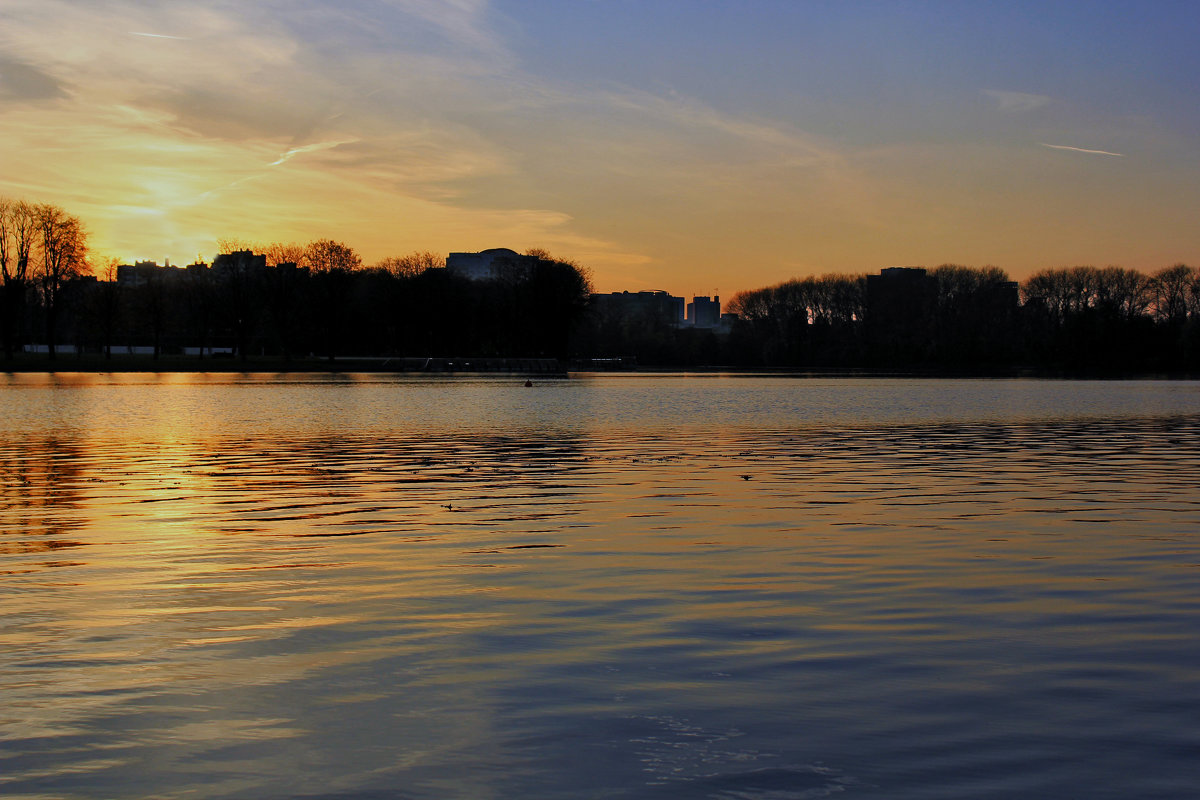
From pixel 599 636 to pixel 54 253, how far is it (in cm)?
12399

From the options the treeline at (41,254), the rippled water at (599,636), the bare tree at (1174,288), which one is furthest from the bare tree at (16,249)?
the bare tree at (1174,288)

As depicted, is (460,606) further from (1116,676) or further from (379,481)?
(379,481)

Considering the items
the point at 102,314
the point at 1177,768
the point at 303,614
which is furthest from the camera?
the point at 102,314

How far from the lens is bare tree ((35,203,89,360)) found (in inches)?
4646

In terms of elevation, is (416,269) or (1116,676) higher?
(416,269)

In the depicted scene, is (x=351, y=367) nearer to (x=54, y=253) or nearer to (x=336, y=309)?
(x=336, y=309)

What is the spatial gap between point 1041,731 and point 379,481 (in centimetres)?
1778

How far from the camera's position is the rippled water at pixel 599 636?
669 cm

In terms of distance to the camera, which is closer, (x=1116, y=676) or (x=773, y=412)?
(x=1116, y=676)

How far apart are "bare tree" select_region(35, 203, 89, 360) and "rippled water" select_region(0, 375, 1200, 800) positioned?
10479 cm

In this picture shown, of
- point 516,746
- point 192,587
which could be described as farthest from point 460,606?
point 516,746

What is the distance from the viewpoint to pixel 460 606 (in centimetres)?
1105

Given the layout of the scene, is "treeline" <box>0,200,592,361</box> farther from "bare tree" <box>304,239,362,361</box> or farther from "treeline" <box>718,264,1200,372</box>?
"treeline" <box>718,264,1200,372</box>

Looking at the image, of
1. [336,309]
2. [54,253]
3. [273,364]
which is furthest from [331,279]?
[54,253]
